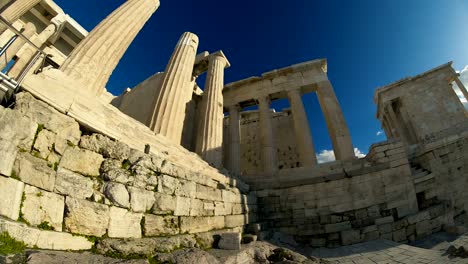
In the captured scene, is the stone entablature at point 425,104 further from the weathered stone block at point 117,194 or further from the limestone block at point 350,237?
the weathered stone block at point 117,194

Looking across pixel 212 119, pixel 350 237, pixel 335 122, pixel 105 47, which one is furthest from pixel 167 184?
pixel 335 122

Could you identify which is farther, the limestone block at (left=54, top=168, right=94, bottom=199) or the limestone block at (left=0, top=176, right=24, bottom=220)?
the limestone block at (left=54, top=168, right=94, bottom=199)

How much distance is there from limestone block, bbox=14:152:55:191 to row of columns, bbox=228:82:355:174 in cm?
948

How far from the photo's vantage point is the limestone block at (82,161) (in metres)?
3.34

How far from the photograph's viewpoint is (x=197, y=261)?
11.2 feet

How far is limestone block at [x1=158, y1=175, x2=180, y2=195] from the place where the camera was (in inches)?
183

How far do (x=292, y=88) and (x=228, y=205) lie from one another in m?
11.2

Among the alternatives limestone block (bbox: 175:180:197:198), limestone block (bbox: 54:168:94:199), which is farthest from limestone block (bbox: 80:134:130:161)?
limestone block (bbox: 175:180:197:198)

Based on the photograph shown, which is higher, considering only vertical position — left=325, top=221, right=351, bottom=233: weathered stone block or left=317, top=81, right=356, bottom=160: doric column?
left=317, top=81, right=356, bottom=160: doric column

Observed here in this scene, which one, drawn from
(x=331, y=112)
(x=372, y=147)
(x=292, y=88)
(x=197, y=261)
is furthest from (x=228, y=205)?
(x=292, y=88)

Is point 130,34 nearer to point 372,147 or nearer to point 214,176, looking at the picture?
point 214,176

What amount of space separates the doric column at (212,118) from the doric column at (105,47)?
17.9 feet

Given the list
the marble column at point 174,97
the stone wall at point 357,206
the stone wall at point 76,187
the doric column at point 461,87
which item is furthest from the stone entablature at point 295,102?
the doric column at point 461,87

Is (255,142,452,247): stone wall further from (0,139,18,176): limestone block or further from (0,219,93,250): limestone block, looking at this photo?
(0,139,18,176): limestone block
